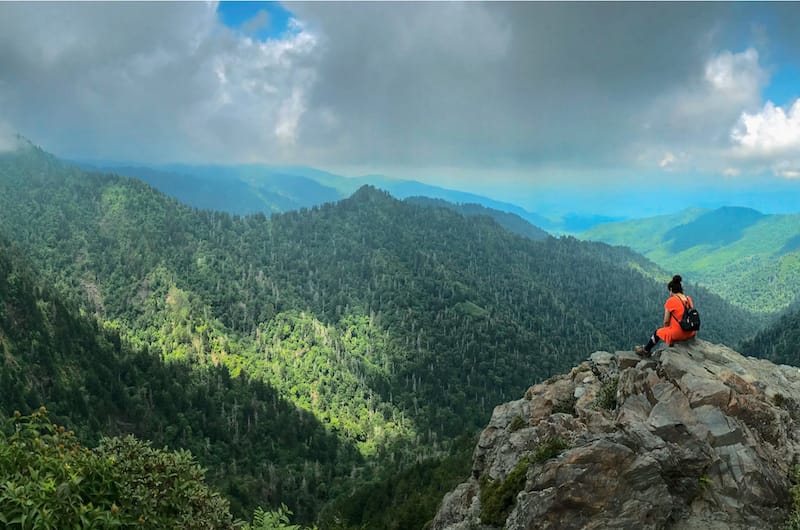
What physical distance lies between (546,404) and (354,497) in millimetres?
136571

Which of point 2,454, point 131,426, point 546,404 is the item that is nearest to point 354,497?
point 131,426

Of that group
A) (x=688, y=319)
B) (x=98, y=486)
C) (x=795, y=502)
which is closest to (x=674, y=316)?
(x=688, y=319)

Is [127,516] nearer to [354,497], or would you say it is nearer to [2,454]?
[2,454]

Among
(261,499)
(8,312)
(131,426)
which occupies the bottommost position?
(261,499)

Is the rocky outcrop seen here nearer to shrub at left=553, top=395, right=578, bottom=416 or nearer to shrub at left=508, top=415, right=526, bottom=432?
shrub at left=553, top=395, right=578, bottom=416

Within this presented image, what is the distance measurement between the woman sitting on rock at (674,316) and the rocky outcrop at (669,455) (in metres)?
0.90

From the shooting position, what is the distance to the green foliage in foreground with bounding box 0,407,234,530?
41.4ft

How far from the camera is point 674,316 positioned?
3045 centimetres

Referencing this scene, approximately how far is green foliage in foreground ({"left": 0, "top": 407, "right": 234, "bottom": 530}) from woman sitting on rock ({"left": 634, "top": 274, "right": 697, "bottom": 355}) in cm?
2679

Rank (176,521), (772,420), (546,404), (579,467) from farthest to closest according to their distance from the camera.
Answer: (546,404) < (772,420) < (579,467) < (176,521)

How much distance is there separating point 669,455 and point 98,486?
953 inches

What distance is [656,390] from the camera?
2828 cm

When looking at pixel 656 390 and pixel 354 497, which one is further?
pixel 354 497

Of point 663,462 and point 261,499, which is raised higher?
point 663,462
